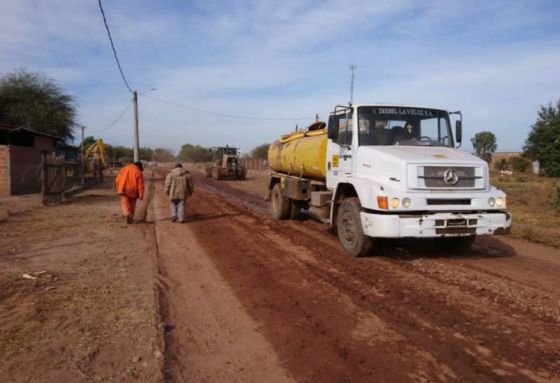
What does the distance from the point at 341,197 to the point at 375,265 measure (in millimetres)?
1863

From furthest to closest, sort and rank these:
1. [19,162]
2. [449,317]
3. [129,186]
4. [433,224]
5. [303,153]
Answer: [19,162] → [129,186] → [303,153] → [433,224] → [449,317]

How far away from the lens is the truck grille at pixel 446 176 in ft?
24.2

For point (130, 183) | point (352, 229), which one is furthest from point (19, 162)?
point (352, 229)

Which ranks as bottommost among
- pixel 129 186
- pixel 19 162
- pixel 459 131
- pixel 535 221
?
pixel 535 221

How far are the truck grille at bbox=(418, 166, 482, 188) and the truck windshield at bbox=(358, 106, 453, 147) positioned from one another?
1.19 meters

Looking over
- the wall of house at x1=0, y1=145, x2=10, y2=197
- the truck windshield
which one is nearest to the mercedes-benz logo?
the truck windshield

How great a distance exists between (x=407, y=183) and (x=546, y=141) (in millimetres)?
41259

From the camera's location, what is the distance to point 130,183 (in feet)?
38.6

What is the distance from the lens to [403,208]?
7168mm

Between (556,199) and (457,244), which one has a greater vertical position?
(556,199)

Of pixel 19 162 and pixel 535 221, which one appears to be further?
pixel 19 162

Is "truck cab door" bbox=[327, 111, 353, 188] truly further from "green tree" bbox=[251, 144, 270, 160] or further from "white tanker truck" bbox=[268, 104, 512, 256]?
"green tree" bbox=[251, 144, 270, 160]

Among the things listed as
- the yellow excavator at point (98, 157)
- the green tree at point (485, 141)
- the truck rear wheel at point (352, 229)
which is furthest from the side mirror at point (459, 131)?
the green tree at point (485, 141)

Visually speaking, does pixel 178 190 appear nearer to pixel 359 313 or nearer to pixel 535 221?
pixel 359 313
